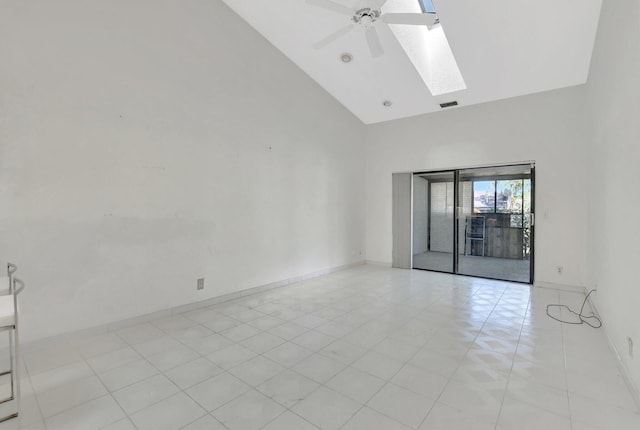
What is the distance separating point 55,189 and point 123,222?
0.63m

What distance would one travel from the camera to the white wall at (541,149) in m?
4.57

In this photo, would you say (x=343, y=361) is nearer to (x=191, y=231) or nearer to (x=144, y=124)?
(x=191, y=231)

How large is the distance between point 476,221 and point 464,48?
10.2 ft

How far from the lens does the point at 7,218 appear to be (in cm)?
256

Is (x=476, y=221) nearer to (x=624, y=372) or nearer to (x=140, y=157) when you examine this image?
(x=624, y=372)

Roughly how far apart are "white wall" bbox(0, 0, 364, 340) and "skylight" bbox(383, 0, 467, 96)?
1.85m

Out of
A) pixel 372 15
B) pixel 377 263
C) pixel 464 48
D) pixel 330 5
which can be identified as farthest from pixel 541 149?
pixel 330 5

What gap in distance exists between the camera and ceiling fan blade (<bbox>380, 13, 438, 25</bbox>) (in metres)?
3.01

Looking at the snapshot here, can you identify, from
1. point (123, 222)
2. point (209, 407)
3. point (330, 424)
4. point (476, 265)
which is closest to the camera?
point (330, 424)

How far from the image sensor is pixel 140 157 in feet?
10.9

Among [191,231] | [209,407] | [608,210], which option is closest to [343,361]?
[209,407]

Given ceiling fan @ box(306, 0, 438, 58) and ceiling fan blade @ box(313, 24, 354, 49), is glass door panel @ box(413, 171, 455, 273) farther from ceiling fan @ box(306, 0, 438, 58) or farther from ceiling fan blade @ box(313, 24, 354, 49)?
ceiling fan blade @ box(313, 24, 354, 49)

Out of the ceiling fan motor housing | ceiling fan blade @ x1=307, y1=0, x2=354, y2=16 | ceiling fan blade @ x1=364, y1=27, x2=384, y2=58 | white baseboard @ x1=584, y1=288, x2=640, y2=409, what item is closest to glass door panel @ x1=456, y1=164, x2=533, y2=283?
white baseboard @ x1=584, y1=288, x2=640, y2=409

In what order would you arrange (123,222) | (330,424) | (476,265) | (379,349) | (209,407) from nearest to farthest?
(330,424) → (209,407) → (379,349) → (123,222) → (476,265)
